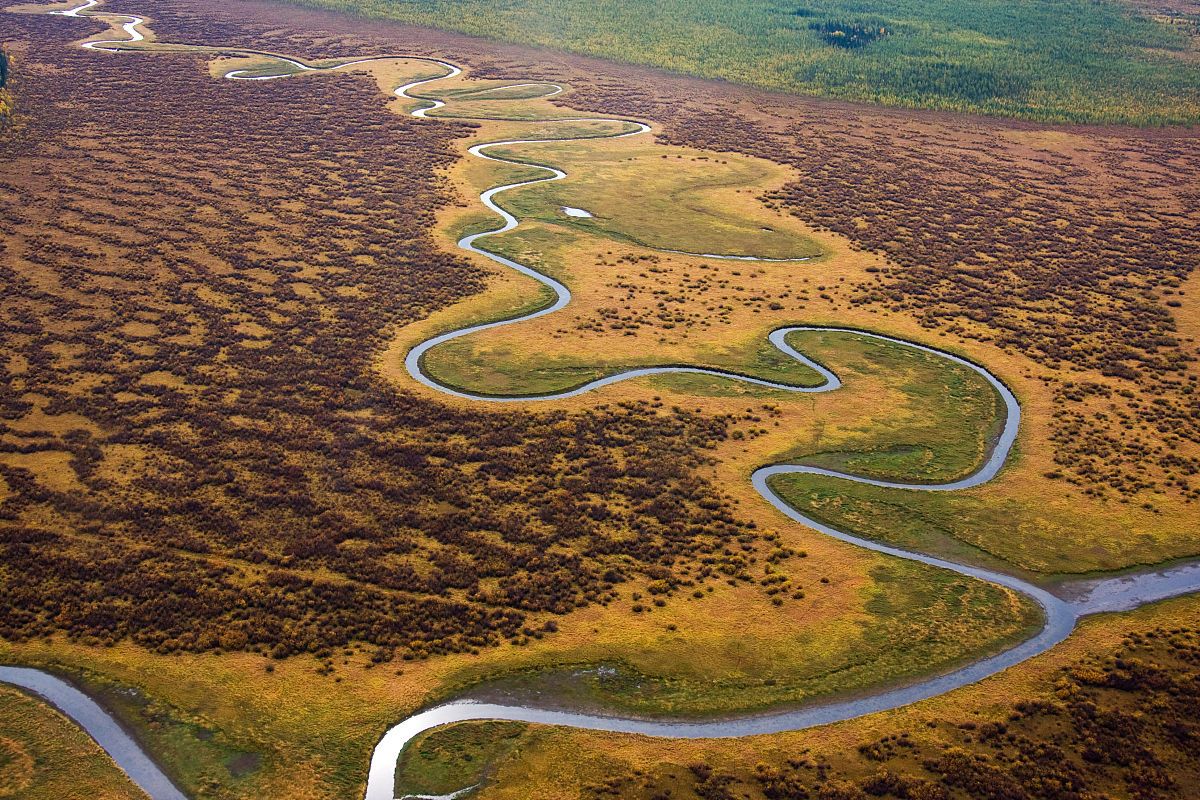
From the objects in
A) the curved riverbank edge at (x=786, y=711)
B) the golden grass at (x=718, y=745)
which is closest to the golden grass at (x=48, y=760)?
the curved riverbank edge at (x=786, y=711)

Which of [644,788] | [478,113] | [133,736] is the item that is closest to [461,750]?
[644,788]

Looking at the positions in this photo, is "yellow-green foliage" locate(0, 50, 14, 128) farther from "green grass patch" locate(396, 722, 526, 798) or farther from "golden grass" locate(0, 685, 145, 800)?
"green grass patch" locate(396, 722, 526, 798)

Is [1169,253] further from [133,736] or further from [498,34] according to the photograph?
[498,34]

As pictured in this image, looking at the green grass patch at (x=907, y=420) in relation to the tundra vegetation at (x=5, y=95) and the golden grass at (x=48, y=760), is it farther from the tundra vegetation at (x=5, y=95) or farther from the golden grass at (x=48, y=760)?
the tundra vegetation at (x=5, y=95)

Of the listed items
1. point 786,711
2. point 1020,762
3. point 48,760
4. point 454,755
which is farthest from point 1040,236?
point 48,760

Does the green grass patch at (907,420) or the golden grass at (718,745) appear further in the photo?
the green grass patch at (907,420)
